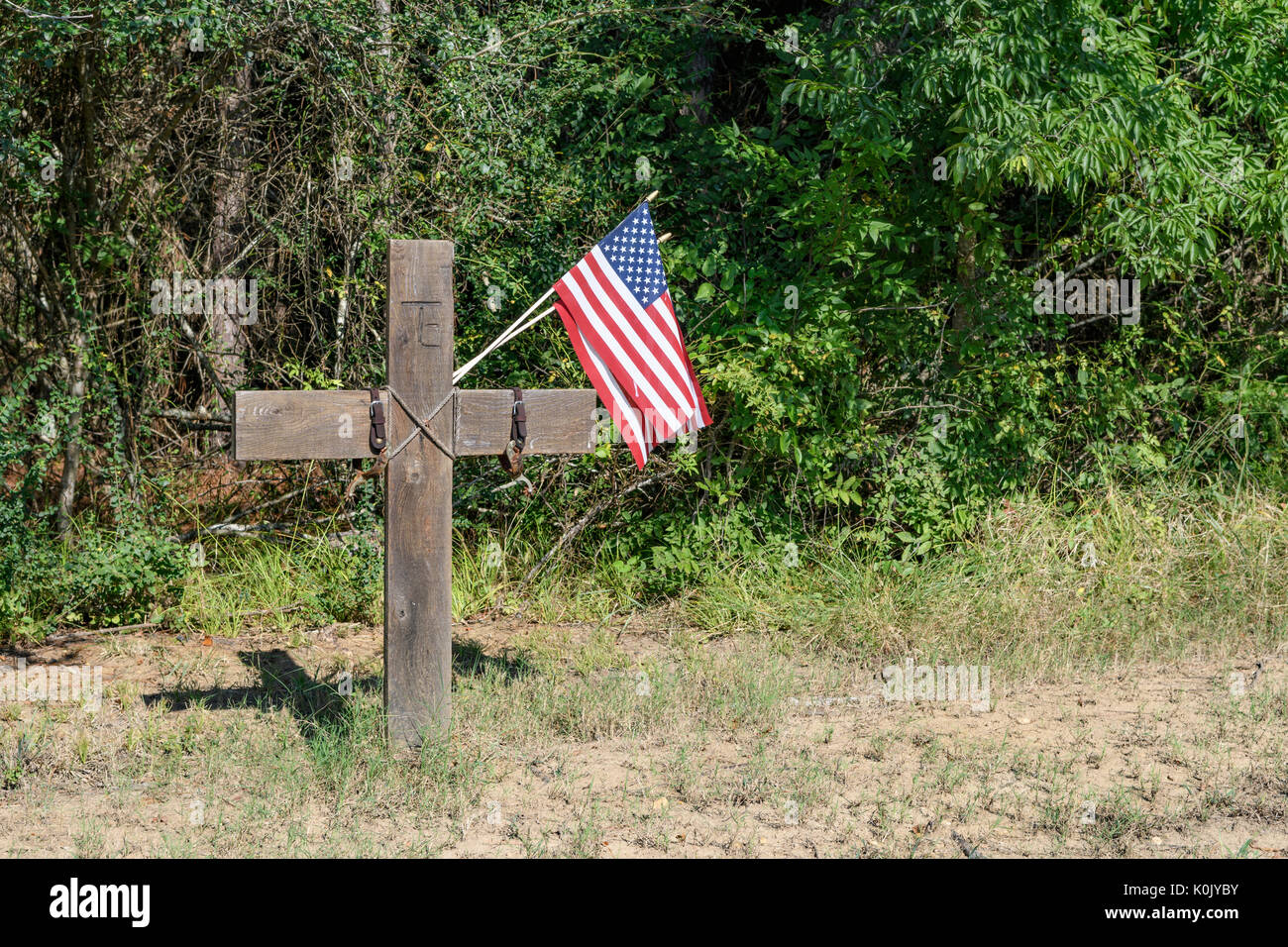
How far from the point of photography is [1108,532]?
301 inches

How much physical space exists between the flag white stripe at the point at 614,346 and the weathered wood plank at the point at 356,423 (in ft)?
0.67

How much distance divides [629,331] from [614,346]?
0.33 feet

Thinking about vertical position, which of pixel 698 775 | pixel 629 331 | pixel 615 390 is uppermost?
pixel 629 331

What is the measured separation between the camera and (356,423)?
4.73m

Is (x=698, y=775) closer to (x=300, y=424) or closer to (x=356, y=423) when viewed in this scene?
(x=356, y=423)

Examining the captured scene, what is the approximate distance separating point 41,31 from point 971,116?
4.98 meters

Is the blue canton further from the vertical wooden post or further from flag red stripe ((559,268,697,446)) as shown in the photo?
the vertical wooden post

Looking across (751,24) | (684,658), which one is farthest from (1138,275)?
(684,658)

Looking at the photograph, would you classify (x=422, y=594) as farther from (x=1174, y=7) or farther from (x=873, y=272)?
(x=1174, y=7)

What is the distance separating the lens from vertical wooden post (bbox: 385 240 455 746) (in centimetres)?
478

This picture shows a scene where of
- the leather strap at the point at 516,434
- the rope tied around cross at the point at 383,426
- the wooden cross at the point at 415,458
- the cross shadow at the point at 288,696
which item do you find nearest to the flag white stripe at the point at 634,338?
the leather strap at the point at 516,434

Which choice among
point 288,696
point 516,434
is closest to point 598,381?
point 516,434

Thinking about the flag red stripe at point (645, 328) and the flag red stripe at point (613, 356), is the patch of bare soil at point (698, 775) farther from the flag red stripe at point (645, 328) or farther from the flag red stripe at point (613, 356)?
the flag red stripe at point (645, 328)

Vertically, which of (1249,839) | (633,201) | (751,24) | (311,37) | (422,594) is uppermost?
(751,24)
